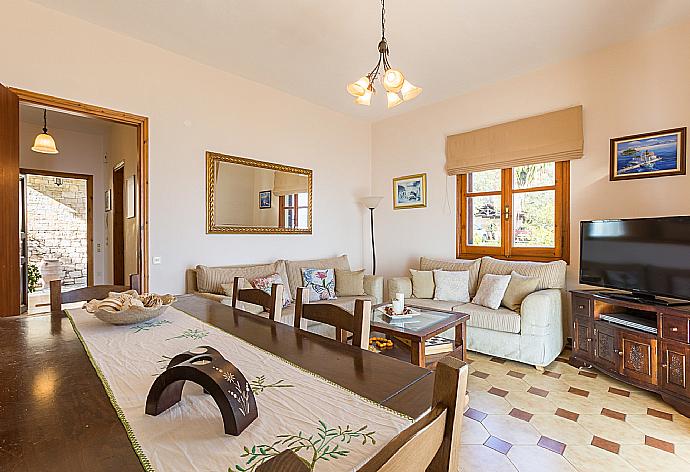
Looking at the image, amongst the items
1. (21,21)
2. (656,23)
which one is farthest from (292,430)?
(656,23)

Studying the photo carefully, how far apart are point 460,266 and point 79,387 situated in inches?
156

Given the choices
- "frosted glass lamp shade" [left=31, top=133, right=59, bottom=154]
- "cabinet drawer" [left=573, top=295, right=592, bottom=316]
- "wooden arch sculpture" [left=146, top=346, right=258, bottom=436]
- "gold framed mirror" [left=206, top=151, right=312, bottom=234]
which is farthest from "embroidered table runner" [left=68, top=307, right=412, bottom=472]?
"frosted glass lamp shade" [left=31, top=133, right=59, bottom=154]

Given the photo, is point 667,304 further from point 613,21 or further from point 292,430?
point 292,430

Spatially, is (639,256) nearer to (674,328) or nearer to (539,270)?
(674,328)

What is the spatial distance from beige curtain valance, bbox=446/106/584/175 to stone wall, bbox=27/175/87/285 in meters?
7.77

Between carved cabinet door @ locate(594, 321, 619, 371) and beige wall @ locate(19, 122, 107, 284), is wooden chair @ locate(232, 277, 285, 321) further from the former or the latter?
beige wall @ locate(19, 122, 107, 284)

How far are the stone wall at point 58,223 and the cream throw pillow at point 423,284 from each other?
24.4ft

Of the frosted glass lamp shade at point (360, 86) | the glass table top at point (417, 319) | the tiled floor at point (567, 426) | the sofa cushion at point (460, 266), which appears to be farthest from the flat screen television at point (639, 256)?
the frosted glass lamp shade at point (360, 86)

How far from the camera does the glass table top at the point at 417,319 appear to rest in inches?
111

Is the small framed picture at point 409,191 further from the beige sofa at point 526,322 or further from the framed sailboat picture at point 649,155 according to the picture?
the framed sailboat picture at point 649,155

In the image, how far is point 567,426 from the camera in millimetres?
2254

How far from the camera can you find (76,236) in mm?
7785

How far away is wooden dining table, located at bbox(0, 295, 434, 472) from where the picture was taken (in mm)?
608

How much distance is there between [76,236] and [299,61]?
6.96 metres
